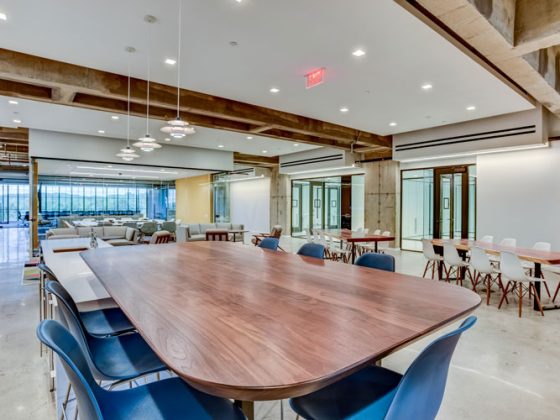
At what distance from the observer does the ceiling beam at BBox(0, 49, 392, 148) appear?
4.20 m

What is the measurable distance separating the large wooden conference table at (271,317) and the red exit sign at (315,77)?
3.15 m

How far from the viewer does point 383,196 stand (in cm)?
1053

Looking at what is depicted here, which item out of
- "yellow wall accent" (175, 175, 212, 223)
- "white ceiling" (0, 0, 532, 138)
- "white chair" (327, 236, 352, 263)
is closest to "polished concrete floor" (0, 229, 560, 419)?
"white chair" (327, 236, 352, 263)

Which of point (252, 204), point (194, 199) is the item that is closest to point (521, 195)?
point (252, 204)

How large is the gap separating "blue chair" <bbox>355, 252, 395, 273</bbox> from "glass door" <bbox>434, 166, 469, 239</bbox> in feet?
24.9

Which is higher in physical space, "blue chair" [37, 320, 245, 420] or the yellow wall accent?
the yellow wall accent

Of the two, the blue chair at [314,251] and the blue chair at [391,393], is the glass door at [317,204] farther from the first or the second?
the blue chair at [391,393]

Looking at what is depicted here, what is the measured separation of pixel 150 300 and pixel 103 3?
3.00 metres

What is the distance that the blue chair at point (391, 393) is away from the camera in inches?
40.3

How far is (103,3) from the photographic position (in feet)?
9.93

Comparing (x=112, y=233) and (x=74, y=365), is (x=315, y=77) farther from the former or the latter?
(x=112, y=233)

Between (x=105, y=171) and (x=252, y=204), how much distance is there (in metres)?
6.63

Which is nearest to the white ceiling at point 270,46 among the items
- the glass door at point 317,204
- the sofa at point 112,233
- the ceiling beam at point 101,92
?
the ceiling beam at point 101,92

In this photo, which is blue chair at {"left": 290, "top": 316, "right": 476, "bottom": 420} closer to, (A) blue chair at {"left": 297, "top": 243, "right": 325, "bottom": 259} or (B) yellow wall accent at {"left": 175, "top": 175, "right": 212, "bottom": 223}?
(A) blue chair at {"left": 297, "top": 243, "right": 325, "bottom": 259}
